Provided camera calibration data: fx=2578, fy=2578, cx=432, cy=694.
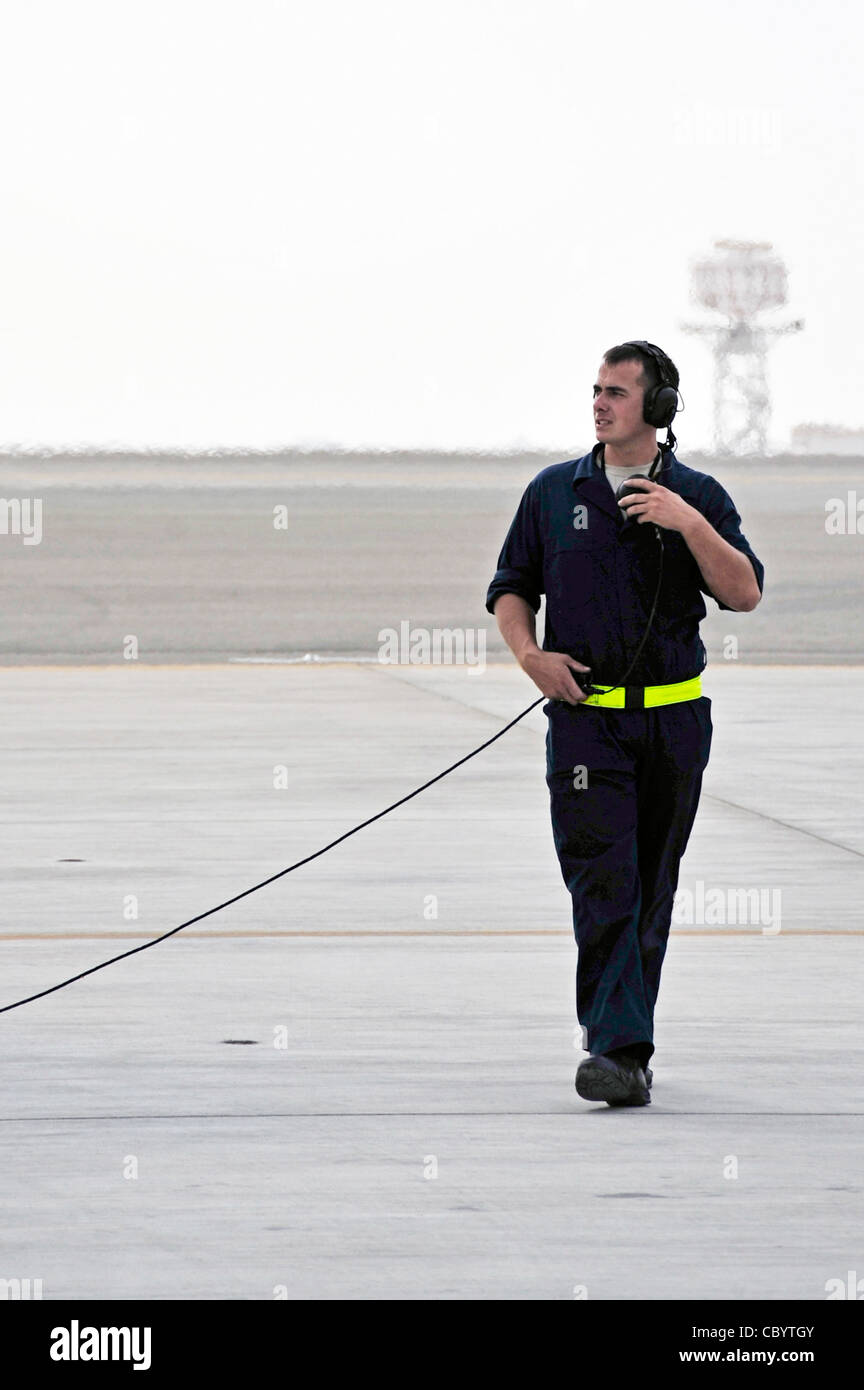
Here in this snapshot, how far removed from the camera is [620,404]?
6.82m

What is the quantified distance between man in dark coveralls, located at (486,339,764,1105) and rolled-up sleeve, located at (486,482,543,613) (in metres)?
0.03

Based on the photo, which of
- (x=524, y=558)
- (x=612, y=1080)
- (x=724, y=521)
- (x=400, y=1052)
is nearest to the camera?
(x=612, y=1080)

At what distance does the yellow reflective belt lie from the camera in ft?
22.4

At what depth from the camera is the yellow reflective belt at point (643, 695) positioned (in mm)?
6832

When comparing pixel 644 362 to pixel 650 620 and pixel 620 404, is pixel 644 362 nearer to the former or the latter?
pixel 620 404

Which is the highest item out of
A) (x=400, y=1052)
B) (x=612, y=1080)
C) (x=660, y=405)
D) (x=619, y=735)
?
(x=660, y=405)

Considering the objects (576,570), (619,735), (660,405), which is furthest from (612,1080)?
(660,405)

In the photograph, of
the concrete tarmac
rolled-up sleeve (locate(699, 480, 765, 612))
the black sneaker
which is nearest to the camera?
the concrete tarmac

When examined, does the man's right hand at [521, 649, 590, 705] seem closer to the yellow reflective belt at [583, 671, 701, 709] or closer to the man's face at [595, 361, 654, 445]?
the yellow reflective belt at [583, 671, 701, 709]

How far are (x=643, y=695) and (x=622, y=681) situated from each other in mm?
68

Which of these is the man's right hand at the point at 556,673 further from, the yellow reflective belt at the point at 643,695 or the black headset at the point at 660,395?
the black headset at the point at 660,395

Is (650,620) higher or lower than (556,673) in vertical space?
higher

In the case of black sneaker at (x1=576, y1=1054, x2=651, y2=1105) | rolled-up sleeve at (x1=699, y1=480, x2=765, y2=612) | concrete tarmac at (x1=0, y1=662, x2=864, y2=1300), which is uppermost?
rolled-up sleeve at (x1=699, y1=480, x2=765, y2=612)

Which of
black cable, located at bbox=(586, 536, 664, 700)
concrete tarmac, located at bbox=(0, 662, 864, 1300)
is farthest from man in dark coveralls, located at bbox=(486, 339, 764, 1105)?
concrete tarmac, located at bbox=(0, 662, 864, 1300)
